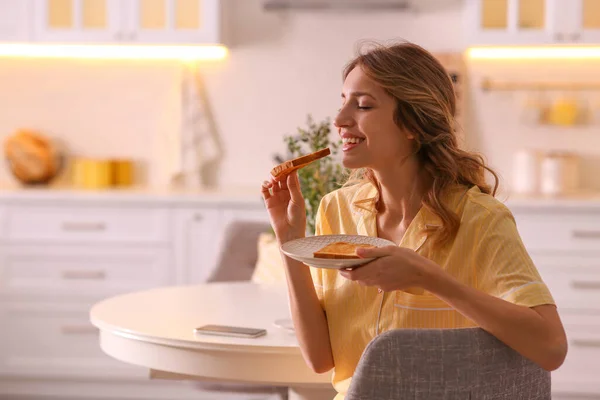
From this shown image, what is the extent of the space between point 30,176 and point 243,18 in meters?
1.34

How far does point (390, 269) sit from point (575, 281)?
2.72 metres

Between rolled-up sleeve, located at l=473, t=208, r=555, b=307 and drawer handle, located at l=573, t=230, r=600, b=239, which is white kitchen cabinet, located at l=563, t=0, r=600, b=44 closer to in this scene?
drawer handle, located at l=573, t=230, r=600, b=239

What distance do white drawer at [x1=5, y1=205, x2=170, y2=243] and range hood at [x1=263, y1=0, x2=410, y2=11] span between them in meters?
1.21

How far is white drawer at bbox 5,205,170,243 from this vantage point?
397 cm

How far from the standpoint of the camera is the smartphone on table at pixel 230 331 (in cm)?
184

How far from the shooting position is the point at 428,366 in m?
1.13

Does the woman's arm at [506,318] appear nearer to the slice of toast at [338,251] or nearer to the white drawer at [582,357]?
the slice of toast at [338,251]

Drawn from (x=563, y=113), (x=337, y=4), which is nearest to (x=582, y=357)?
(x=563, y=113)

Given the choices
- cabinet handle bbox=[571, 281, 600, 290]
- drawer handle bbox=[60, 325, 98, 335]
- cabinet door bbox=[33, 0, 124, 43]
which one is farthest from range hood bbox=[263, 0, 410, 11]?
drawer handle bbox=[60, 325, 98, 335]

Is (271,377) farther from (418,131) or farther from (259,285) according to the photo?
(259,285)

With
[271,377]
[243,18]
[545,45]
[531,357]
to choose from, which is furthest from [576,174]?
[531,357]

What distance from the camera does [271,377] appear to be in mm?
1775

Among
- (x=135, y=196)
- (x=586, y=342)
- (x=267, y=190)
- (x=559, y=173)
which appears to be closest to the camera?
(x=267, y=190)

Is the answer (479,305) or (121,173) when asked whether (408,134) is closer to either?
(479,305)
